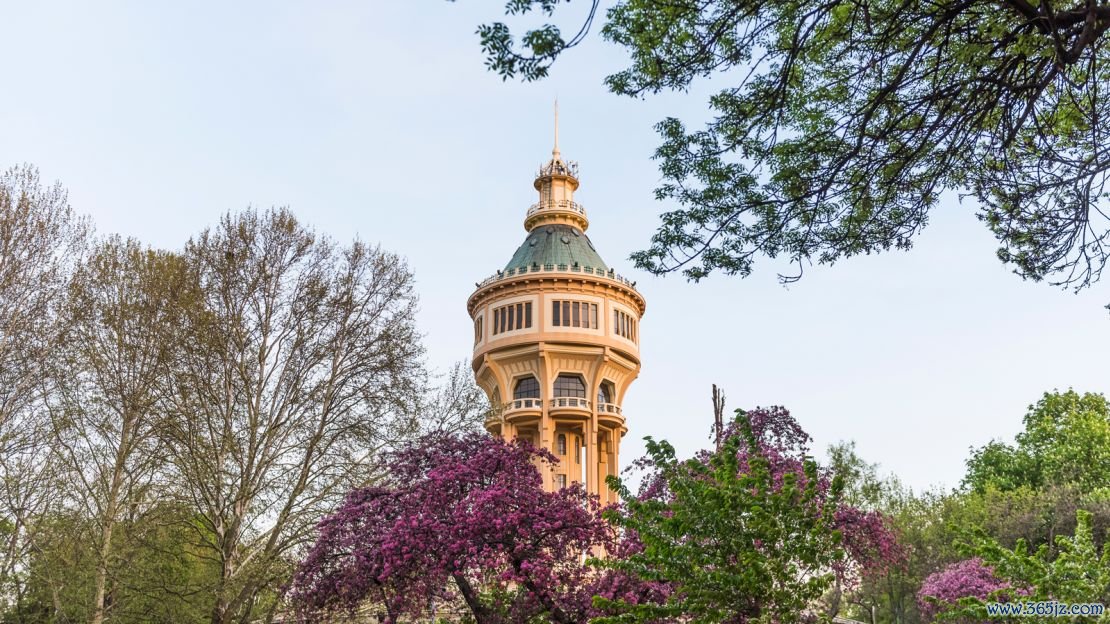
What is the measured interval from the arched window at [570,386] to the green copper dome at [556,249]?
18.2 ft

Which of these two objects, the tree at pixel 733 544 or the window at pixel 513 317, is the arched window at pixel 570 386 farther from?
the tree at pixel 733 544

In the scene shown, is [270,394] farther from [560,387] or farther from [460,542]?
[560,387]

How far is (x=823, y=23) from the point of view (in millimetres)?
10438

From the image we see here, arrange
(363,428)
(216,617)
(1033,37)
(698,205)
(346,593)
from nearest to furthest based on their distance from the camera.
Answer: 1. (1033,37)
2. (698,205)
3. (346,593)
4. (216,617)
5. (363,428)

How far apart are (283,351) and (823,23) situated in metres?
15.6

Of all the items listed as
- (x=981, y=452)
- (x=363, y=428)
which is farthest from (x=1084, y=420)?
(x=363, y=428)

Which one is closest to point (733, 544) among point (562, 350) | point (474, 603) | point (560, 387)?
point (474, 603)

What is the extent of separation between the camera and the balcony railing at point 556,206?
53.3m

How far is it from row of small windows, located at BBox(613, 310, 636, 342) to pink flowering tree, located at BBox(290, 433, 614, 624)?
28.7 meters

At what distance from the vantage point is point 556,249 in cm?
5069

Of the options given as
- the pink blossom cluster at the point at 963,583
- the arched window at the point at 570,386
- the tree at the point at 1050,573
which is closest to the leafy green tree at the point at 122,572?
the tree at the point at 1050,573

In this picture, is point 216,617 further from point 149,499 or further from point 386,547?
point 386,547

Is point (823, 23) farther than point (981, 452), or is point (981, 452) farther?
point (981, 452)

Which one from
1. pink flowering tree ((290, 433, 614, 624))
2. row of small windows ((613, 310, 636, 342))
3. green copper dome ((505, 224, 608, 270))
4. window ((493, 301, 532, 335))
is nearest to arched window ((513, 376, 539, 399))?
window ((493, 301, 532, 335))
